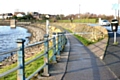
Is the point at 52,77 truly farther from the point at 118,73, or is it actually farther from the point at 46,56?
the point at 118,73

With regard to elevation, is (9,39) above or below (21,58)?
below

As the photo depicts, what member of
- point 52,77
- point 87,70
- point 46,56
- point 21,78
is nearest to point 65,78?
point 52,77

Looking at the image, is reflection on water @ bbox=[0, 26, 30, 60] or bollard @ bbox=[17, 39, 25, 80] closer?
bollard @ bbox=[17, 39, 25, 80]

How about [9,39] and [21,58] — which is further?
[9,39]

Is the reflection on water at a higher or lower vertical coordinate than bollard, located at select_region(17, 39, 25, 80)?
lower

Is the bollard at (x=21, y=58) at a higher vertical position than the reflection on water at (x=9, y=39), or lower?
higher

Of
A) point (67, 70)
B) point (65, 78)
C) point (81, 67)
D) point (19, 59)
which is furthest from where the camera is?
point (81, 67)

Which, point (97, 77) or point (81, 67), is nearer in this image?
point (97, 77)

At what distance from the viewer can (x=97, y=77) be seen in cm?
861

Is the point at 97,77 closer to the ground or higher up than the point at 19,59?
closer to the ground

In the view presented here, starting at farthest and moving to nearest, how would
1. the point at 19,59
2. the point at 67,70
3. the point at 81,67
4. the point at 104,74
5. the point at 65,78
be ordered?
1. the point at 81,67
2. the point at 67,70
3. the point at 104,74
4. the point at 65,78
5. the point at 19,59

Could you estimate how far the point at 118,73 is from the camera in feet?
30.4

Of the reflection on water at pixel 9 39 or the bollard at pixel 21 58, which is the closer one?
the bollard at pixel 21 58

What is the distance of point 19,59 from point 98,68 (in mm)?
5260
